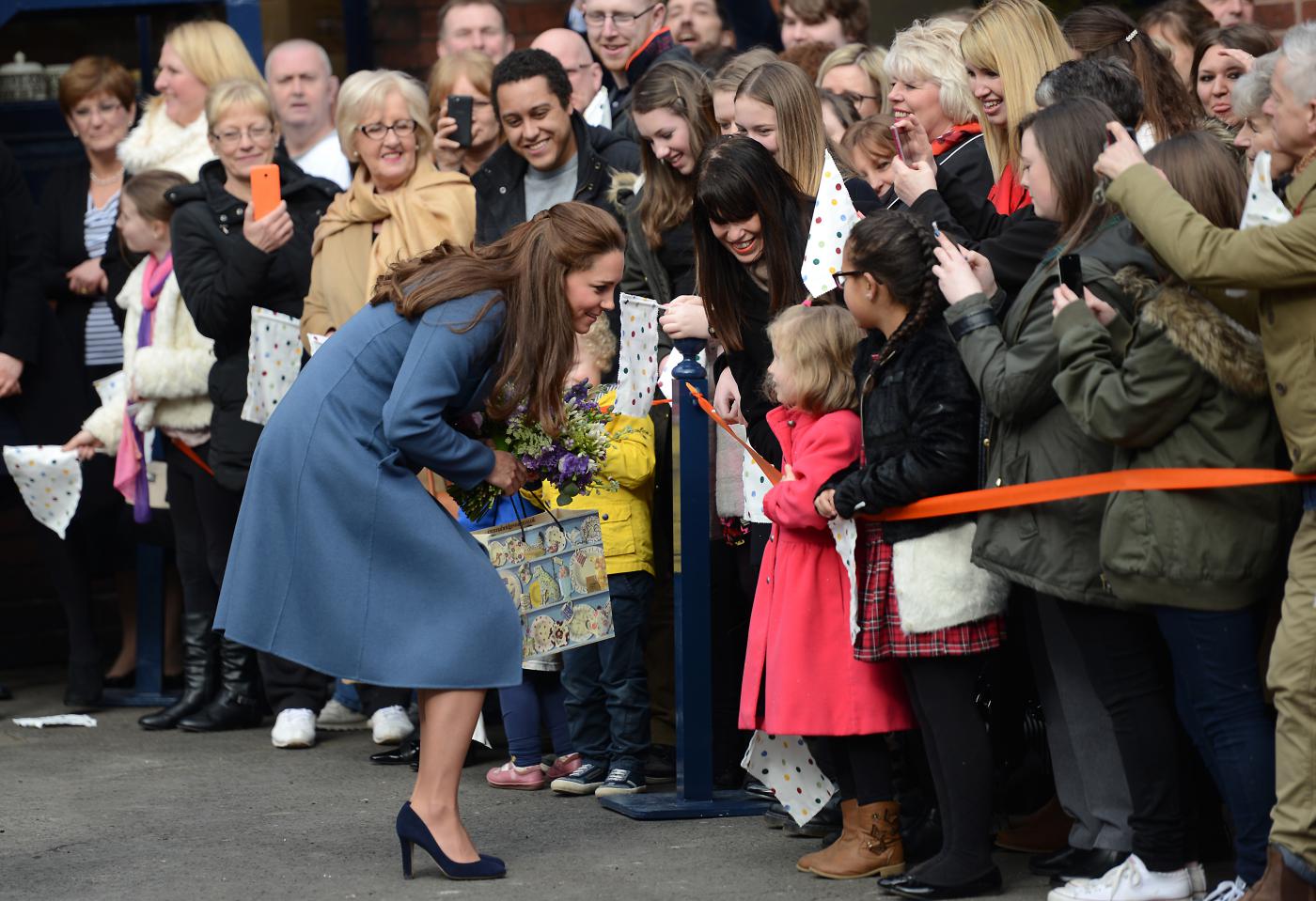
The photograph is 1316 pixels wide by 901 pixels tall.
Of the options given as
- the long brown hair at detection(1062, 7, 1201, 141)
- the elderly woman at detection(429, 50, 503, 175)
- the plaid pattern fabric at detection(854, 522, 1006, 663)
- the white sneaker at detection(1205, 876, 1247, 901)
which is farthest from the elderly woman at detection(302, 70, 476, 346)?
the white sneaker at detection(1205, 876, 1247, 901)

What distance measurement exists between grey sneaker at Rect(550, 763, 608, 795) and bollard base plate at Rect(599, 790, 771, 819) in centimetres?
22

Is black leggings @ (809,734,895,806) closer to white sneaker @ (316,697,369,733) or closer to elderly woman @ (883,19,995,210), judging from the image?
elderly woman @ (883,19,995,210)

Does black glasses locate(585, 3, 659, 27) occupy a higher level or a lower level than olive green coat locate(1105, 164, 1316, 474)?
higher

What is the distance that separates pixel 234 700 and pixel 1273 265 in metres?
4.59

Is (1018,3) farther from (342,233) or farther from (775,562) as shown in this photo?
(342,233)

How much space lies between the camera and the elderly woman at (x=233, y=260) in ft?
22.6

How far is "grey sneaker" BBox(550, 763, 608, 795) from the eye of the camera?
19.5 feet

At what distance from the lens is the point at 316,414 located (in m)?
4.86

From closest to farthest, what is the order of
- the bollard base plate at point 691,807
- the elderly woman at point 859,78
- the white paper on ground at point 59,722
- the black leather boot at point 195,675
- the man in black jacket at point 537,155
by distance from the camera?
the bollard base plate at point 691,807
the man in black jacket at point 537,155
the elderly woman at point 859,78
the black leather boot at point 195,675
the white paper on ground at point 59,722

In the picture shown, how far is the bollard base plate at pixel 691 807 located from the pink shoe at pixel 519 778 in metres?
0.41

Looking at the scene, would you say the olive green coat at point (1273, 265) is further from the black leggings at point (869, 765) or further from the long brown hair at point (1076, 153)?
the black leggings at point (869, 765)

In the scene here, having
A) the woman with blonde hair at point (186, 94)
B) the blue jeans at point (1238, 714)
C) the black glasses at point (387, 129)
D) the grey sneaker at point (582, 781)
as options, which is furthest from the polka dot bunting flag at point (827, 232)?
the woman with blonde hair at point (186, 94)

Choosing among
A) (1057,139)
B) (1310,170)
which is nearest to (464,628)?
(1057,139)

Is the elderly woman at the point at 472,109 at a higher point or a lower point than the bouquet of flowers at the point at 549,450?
higher
